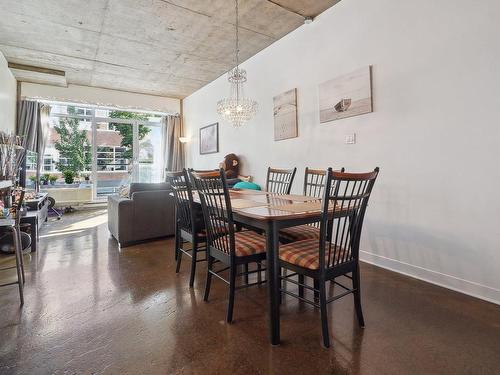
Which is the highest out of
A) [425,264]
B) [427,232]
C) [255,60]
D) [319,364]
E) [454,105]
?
[255,60]

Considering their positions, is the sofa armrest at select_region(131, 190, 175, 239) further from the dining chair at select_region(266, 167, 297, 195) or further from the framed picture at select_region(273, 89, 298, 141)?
the framed picture at select_region(273, 89, 298, 141)

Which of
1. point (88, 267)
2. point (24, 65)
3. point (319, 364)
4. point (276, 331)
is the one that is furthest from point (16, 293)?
point (24, 65)

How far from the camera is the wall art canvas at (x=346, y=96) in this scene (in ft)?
9.43

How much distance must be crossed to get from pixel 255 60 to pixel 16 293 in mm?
4344

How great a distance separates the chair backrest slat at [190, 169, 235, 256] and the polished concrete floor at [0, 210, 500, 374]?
492 millimetres

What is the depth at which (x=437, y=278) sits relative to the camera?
2.36 meters

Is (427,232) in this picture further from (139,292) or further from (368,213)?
(139,292)

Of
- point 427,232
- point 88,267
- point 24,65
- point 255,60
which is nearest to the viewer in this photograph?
point 427,232

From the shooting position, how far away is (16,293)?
221 cm

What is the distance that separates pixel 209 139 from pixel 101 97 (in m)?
2.74

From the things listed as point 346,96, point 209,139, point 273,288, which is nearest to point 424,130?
point 346,96

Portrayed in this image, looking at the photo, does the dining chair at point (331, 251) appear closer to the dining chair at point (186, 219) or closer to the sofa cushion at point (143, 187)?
the dining chair at point (186, 219)

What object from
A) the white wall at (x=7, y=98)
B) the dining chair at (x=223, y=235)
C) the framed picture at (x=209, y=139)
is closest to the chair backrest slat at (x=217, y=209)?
the dining chair at (x=223, y=235)

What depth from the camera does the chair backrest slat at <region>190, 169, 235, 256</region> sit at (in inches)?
68.5
